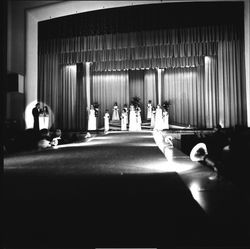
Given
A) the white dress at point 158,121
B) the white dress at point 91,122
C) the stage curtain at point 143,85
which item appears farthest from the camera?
the stage curtain at point 143,85

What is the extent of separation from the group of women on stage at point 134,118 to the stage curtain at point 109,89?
800 mm

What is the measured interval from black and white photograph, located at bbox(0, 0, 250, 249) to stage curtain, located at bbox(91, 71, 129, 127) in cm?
4

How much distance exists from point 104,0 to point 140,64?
9.35ft

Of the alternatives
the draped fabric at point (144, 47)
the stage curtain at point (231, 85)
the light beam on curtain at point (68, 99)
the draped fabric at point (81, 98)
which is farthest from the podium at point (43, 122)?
the stage curtain at point (231, 85)

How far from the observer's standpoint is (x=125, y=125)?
9602mm

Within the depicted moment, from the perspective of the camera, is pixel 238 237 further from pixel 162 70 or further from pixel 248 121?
pixel 162 70

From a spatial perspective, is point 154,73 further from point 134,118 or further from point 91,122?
point 91,122

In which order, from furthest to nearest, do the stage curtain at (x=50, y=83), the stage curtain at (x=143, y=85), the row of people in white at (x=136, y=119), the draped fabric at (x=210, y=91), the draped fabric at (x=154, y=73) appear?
the stage curtain at (x=143, y=85), the stage curtain at (x=50, y=83), the row of people in white at (x=136, y=119), the draped fabric at (x=210, y=91), the draped fabric at (x=154, y=73)

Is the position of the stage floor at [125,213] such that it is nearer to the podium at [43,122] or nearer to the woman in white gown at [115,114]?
the podium at [43,122]

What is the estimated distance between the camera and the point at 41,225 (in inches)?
35.2

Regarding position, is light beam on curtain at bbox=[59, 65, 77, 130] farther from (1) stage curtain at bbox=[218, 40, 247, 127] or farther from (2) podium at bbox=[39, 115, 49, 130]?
(1) stage curtain at bbox=[218, 40, 247, 127]

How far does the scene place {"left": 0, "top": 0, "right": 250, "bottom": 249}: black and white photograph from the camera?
89cm

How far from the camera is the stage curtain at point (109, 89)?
11172mm

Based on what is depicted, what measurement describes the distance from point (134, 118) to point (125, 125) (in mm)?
415
